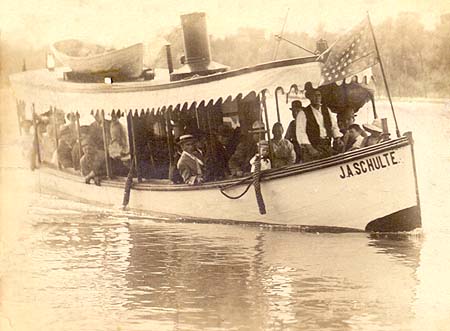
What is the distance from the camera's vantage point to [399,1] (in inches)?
111

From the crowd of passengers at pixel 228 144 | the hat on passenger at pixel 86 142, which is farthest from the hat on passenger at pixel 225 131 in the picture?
the hat on passenger at pixel 86 142

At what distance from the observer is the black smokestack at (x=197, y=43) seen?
2.87m

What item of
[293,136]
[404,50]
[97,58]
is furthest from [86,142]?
[404,50]

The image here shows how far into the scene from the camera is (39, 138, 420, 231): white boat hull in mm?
2816

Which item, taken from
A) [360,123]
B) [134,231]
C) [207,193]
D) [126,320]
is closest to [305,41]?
[360,123]

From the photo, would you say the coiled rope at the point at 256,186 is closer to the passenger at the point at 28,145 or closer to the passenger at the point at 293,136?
the passenger at the point at 293,136

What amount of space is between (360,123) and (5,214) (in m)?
1.23

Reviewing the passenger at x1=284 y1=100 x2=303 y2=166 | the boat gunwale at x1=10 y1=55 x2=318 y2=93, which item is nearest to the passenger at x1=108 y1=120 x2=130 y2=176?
the boat gunwale at x1=10 y1=55 x2=318 y2=93

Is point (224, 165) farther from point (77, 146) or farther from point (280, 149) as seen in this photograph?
point (77, 146)

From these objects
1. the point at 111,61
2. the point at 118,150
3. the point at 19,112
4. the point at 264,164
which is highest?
the point at 111,61

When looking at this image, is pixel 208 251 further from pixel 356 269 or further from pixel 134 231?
pixel 356 269

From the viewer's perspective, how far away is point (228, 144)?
9.50 ft

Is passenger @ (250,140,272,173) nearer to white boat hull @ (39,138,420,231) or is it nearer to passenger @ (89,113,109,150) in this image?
white boat hull @ (39,138,420,231)

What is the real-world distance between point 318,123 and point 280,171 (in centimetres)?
20
